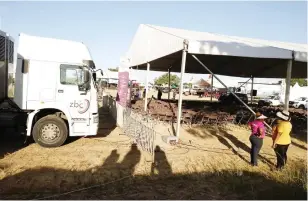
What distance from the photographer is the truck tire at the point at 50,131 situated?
871cm

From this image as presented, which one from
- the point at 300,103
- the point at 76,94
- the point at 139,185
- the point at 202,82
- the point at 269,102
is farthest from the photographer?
the point at 202,82

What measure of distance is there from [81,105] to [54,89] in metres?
0.90

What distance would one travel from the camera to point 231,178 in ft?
20.5

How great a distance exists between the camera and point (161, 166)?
725cm

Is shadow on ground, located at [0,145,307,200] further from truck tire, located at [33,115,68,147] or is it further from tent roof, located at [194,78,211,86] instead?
tent roof, located at [194,78,211,86]

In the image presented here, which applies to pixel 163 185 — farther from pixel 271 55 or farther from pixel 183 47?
pixel 271 55

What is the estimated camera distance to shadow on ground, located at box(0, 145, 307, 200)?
17.6ft

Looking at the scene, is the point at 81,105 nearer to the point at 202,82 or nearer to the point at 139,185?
the point at 139,185

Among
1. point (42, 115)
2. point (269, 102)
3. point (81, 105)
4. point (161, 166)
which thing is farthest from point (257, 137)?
point (269, 102)

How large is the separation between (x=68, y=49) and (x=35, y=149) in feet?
10.1

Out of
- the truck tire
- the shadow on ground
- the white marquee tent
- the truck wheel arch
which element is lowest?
the shadow on ground

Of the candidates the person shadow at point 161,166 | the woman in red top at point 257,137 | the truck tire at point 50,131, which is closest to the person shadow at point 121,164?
the person shadow at point 161,166

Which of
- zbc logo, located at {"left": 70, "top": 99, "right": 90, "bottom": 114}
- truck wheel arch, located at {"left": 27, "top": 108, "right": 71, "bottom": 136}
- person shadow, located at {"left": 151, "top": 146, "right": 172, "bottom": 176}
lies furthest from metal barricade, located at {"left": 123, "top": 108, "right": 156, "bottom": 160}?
truck wheel arch, located at {"left": 27, "top": 108, "right": 71, "bottom": 136}

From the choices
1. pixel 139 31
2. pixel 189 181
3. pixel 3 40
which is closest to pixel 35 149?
pixel 3 40
